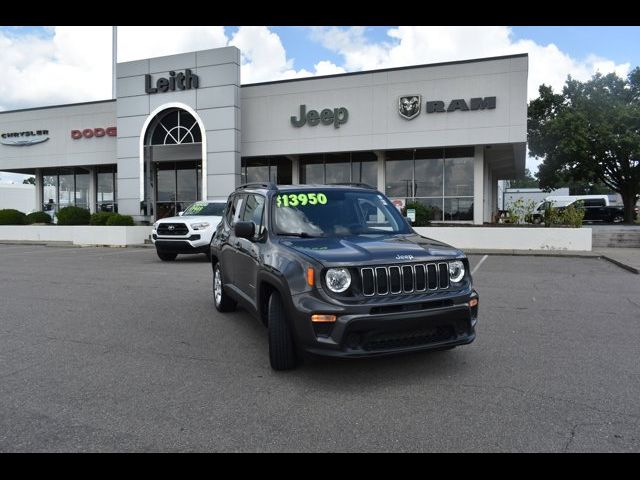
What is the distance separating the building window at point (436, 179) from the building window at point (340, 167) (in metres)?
0.98

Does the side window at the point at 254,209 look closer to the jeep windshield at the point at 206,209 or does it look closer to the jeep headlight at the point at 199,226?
the jeep headlight at the point at 199,226

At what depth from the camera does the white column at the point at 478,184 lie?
872 inches

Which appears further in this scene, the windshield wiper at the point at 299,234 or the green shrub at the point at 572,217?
the green shrub at the point at 572,217

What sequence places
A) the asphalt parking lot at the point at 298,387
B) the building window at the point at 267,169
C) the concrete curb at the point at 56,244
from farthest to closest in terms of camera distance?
the building window at the point at 267,169
the concrete curb at the point at 56,244
the asphalt parking lot at the point at 298,387

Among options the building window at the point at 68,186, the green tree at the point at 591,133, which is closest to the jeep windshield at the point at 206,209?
the building window at the point at 68,186

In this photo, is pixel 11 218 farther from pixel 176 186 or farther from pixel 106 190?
pixel 176 186

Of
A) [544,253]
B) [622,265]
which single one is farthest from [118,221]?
Answer: [622,265]

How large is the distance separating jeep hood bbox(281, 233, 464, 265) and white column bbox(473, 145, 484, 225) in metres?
18.3

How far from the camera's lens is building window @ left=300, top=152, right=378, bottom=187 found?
24.8m

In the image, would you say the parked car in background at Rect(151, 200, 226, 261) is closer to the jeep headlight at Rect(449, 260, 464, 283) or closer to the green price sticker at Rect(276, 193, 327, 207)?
the green price sticker at Rect(276, 193, 327, 207)

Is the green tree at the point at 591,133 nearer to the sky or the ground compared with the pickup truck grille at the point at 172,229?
nearer to the sky

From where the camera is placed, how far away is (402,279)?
14.0 feet
